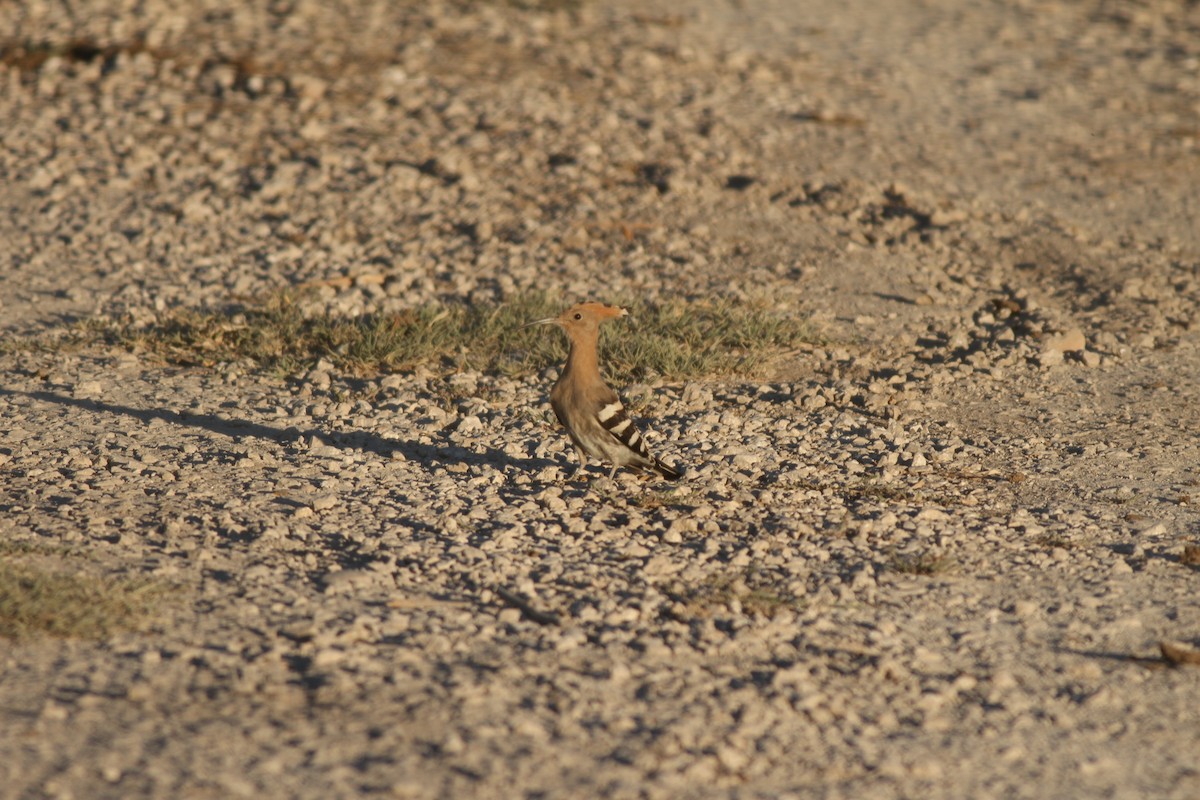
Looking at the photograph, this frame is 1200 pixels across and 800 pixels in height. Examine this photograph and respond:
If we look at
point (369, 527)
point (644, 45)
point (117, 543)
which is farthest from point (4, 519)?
point (644, 45)

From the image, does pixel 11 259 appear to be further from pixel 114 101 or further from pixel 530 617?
pixel 530 617

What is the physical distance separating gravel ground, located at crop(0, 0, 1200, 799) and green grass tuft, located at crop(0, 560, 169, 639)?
9 cm

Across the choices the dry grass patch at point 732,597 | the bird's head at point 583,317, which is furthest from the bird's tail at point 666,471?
the dry grass patch at point 732,597

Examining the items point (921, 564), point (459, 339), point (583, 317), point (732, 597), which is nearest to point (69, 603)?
point (732, 597)

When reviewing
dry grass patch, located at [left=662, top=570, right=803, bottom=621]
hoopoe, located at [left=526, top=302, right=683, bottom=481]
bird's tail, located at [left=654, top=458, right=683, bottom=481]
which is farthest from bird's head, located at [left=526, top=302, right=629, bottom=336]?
dry grass patch, located at [left=662, top=570, right=803, bottom=621]

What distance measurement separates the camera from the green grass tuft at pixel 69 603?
442 centimetres

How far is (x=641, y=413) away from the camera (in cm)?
679

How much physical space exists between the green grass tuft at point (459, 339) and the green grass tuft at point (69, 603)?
98.7 inches

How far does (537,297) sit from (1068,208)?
13.6 ft

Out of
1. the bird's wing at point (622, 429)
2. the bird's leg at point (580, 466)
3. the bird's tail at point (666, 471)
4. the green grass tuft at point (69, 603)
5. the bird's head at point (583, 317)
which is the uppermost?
the bird's head at point (583, 317)

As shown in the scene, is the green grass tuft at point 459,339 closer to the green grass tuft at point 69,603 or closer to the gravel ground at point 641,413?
the gravel ground at point 641,413

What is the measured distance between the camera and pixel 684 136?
10570mm

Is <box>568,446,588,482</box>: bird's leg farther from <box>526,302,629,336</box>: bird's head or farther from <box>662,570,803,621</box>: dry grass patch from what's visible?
<box>662,570,803,621</box>: dry grass patch

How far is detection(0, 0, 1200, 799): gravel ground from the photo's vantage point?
13.1 ft
